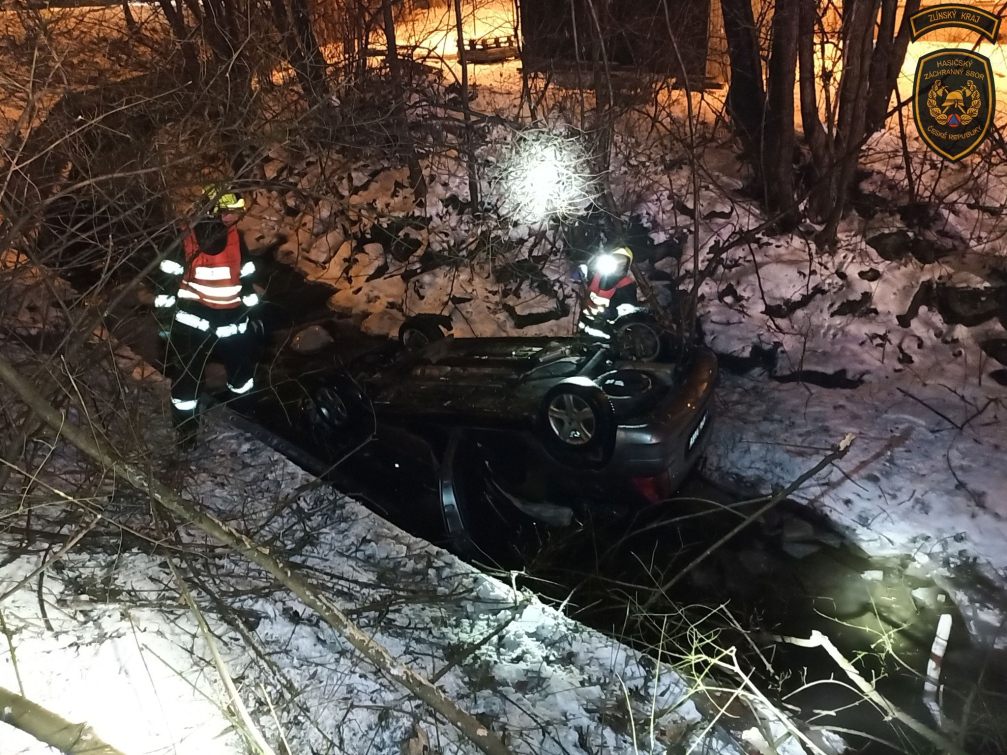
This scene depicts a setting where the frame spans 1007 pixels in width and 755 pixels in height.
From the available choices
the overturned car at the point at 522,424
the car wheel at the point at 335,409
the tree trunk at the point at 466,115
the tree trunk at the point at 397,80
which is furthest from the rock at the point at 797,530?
the tree trunk at the point at 397,80

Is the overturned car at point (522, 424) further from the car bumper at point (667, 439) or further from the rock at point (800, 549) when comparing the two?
the rock at point (800, 549)

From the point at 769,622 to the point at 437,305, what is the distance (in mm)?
5129

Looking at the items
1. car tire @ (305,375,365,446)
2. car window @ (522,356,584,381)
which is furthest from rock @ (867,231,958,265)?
car tire @ (305,375,365,446)

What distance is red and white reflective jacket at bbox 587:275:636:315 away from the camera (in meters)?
5.29

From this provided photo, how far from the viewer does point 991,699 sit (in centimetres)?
326

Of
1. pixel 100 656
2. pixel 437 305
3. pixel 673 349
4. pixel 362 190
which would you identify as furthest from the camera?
pixel 362 190

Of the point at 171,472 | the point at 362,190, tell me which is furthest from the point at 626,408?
the point at 362,190

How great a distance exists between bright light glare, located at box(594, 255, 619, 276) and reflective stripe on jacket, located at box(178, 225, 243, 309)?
282 cm

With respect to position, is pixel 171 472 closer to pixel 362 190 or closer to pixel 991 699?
pixel 991 699

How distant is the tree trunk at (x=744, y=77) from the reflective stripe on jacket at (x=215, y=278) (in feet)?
18.0

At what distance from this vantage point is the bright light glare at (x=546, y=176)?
21.9 feet

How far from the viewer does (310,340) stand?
6.95m

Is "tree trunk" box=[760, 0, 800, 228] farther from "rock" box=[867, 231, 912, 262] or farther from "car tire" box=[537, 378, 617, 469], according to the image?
"car tire" box=[537, 378, 617, 469]

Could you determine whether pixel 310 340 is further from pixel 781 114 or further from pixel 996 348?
pixel 996 348
